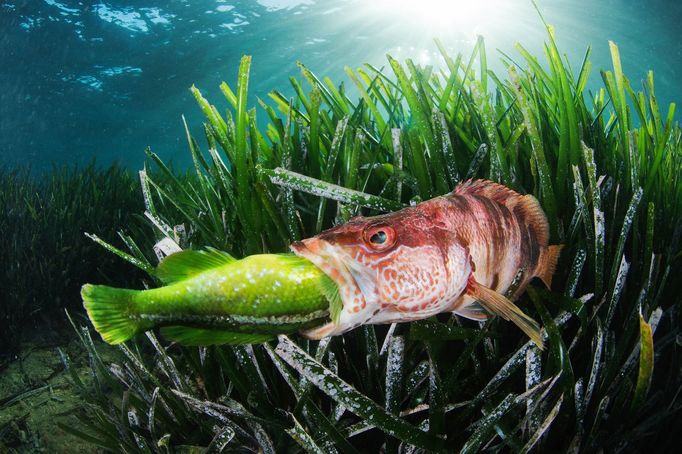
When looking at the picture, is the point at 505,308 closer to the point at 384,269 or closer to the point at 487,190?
the point at 384,269

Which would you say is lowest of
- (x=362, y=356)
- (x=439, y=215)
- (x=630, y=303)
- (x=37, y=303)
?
(x=37, y=303)

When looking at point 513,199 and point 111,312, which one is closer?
point 111,312

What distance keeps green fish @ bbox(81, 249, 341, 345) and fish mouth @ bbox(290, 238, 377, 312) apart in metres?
0.02

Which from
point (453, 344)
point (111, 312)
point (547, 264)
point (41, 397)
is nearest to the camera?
point (111, 312)

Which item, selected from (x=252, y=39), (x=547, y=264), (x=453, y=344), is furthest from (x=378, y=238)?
(x=252, y=39)

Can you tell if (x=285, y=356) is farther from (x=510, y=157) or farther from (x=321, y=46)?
(x=321, y=46)

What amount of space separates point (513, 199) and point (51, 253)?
5459 mm

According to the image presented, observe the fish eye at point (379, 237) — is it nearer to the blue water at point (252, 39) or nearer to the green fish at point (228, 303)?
the green fish at point (228, 303)

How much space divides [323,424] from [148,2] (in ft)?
115

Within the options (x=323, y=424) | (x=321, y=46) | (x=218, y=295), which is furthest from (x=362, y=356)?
(x=321, y=46)

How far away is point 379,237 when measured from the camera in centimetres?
77

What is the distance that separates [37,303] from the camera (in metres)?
4.42

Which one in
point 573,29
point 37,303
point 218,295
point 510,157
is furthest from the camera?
point 573,29

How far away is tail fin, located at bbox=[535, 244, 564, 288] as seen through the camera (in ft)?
4.06
